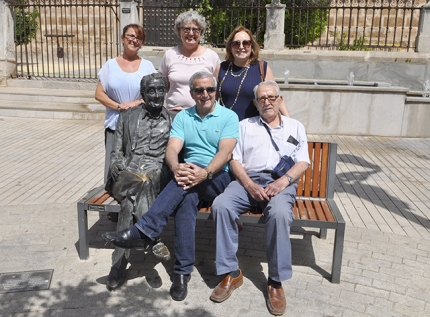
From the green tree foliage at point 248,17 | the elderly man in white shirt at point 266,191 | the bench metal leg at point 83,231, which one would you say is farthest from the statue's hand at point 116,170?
the green tree foliage at point 248,17

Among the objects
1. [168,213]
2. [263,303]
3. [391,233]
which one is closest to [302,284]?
[263,303]

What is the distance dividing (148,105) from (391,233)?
103 inches

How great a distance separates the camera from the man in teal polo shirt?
11.0 feet

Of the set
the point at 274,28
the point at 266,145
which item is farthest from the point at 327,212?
the point at 274,28

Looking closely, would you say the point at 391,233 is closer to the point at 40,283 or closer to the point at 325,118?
the point at 40,283

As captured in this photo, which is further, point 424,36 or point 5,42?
point 5,42

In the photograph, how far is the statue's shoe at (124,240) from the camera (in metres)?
3.27

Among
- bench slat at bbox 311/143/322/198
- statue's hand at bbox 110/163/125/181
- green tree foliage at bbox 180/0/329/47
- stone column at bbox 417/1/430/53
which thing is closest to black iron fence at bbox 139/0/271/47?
green tree foliage at bbox 180/0/329/47

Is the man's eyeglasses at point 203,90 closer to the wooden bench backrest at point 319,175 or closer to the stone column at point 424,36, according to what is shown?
the wooden bench backrest at point 319,175

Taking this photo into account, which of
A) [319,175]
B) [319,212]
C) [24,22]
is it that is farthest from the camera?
[24,22]

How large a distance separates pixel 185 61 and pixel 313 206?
170 cm

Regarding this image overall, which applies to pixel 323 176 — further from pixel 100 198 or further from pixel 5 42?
pixel 5 42

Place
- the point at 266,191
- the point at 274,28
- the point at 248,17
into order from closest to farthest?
the point at 266,191, the point at 274,28, the point at 248,17

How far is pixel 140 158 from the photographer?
386cm
